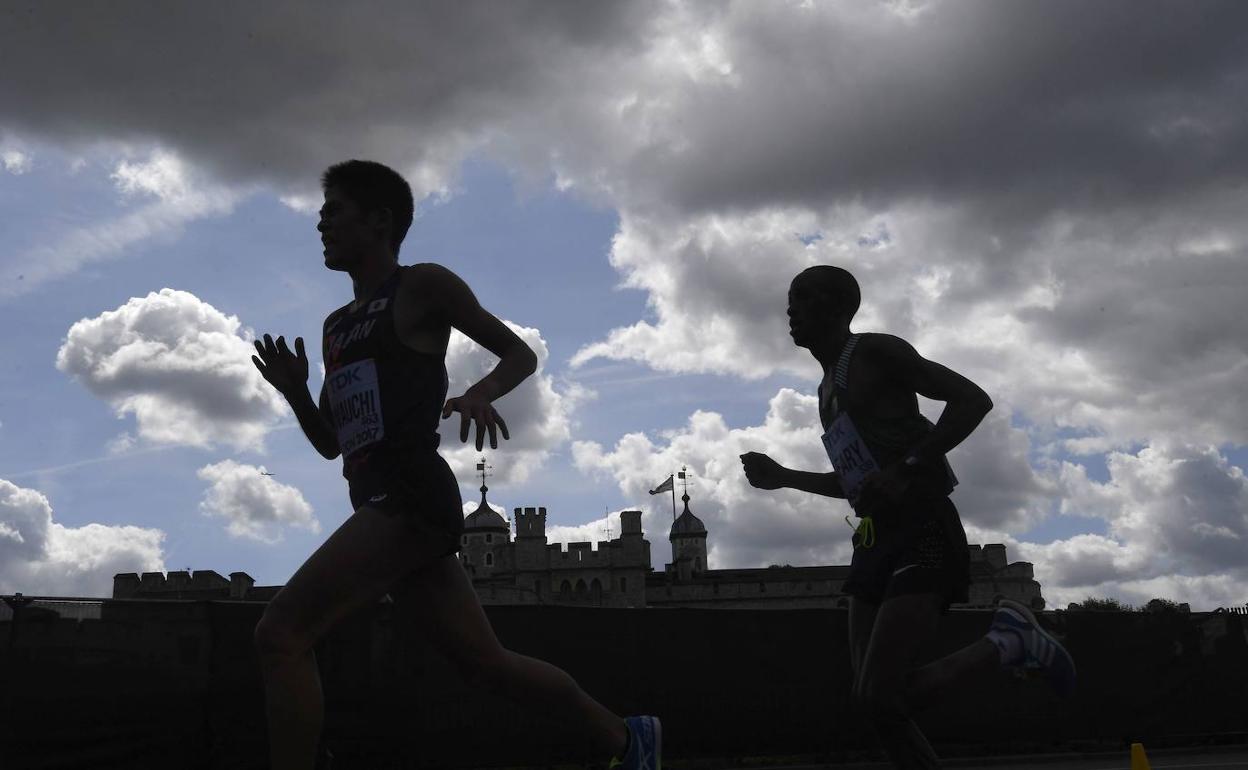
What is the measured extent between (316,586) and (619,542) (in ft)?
238

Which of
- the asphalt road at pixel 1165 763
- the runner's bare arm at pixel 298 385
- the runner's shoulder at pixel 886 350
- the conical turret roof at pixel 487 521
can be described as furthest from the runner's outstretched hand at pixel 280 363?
the conical turret roof at pixel 487 521

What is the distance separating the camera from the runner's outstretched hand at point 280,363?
144 inches

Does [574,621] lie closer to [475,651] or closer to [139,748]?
[139,748]

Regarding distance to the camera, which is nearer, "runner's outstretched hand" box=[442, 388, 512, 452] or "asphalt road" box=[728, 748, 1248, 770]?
"runner's outstretched hand" box=[442, 388, 512, 452]

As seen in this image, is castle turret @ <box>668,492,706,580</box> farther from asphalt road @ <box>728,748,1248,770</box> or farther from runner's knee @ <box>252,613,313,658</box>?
runner's knee @ <box>252,613,313,658</box>

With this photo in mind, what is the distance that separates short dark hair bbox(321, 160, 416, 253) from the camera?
364 cm

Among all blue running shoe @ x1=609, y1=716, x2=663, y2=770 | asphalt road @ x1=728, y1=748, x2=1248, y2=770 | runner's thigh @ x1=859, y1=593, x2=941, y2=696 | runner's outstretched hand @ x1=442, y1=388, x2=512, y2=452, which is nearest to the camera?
runner's outstretched hand @ x1=442, y1=388, x2=512, y2=452

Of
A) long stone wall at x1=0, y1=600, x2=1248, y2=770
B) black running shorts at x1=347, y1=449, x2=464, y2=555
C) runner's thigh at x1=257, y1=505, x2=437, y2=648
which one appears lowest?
long stone wall at x1=0, y1=600, x2=1248, y2=770

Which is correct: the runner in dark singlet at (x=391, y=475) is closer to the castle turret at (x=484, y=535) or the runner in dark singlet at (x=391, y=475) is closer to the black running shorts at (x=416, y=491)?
the black running shorts at (x=416, y=491)

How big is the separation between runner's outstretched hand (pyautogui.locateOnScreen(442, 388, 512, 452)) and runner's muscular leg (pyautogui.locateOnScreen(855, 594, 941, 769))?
4.60 feet

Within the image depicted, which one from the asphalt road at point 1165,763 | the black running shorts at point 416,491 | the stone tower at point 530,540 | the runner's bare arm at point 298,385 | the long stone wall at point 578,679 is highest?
the stone tower at point 530,540

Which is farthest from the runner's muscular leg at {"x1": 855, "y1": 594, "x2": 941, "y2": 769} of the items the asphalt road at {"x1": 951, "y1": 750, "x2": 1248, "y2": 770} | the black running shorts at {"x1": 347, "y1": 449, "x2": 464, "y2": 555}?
the asphalt road at {"x1": 951, "y1": 750, "x2": 1248, "y2": 770}

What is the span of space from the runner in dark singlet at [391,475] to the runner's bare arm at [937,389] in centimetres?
126

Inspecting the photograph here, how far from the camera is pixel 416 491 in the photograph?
3.15 metres
